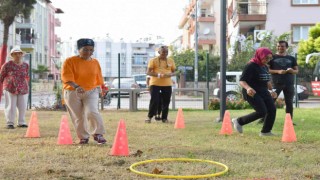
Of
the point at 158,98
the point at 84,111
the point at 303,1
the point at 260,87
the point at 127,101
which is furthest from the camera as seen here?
the point at 303,1

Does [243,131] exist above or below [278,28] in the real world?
below

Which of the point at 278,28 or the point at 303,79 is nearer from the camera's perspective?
the point at 303,79

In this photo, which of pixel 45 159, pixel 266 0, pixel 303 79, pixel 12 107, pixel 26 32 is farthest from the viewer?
pixel 26 32

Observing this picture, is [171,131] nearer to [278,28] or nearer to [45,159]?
[45,159]

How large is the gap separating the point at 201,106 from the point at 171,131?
9.53 meters

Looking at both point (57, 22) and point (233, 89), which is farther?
point (57, 22)

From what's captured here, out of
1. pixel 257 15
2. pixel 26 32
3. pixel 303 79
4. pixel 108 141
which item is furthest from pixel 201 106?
pixel 26 32

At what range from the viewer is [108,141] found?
7.34 meters

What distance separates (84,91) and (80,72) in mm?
301

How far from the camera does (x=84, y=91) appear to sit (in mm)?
6875

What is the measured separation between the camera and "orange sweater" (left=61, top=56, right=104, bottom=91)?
6852mm

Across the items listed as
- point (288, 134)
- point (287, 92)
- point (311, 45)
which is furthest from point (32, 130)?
point (311, 45)

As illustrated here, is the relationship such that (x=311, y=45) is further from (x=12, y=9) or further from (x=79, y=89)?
(x=79, y=89)

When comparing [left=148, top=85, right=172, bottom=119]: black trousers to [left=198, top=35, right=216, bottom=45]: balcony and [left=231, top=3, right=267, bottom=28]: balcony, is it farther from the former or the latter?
[left=198, top=35, right=216, bottom=45]: balcony
